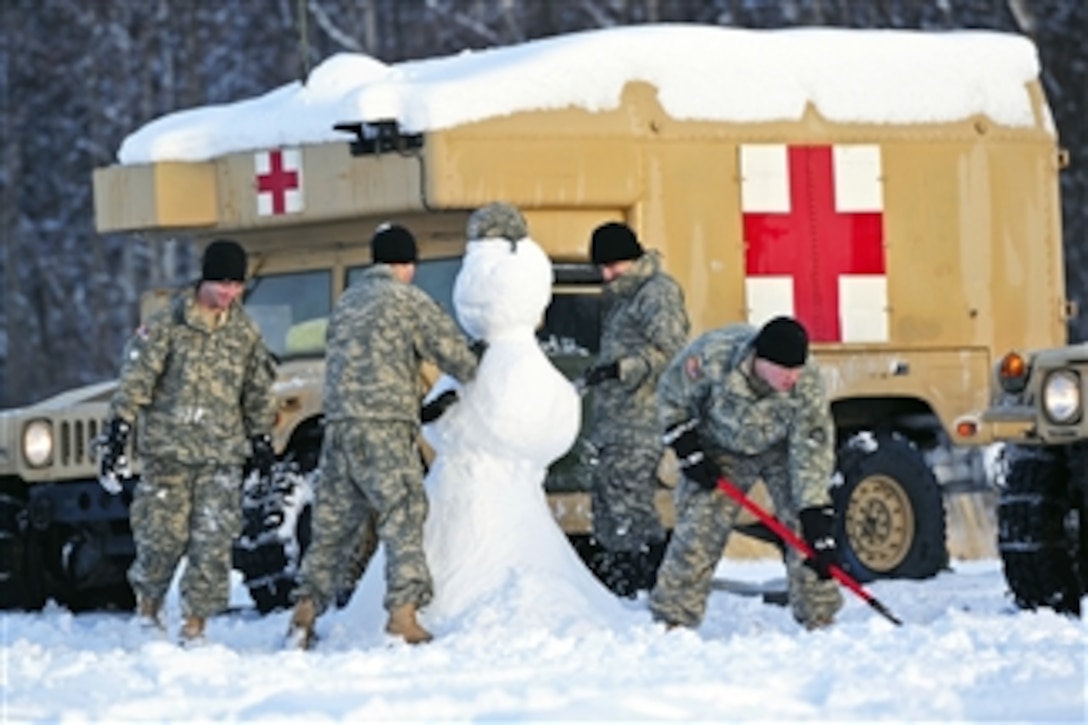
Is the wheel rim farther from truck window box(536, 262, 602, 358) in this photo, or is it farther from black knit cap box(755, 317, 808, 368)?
black knit cap box(755, 317, 808, 368)

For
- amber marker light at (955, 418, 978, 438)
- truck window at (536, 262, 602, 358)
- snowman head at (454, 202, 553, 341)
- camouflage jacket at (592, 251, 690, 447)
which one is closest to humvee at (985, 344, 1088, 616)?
camouflage jacket at (592, 251, 690, 447)

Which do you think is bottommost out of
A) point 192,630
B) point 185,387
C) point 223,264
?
point 192,630

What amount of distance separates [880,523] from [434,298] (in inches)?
106

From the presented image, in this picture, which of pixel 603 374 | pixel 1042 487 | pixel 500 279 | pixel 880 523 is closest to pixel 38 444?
pixel 603 374

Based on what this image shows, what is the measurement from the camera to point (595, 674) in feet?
31.3

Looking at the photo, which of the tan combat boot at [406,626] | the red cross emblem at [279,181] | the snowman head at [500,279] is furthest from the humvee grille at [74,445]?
the tan combat boot at [406,626]

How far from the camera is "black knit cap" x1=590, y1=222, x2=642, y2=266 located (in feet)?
43.4

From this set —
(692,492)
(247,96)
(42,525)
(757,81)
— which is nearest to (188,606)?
(692,492)

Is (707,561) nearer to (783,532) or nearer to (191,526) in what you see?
(783,532)

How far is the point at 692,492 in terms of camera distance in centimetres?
1124

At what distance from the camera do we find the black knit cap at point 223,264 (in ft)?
38.7

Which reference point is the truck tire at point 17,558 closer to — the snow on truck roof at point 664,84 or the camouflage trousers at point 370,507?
the snow on truck roof at point 664,84

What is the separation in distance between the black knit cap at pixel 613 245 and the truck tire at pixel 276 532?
74.8 inches

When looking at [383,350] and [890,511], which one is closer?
[383,350]
